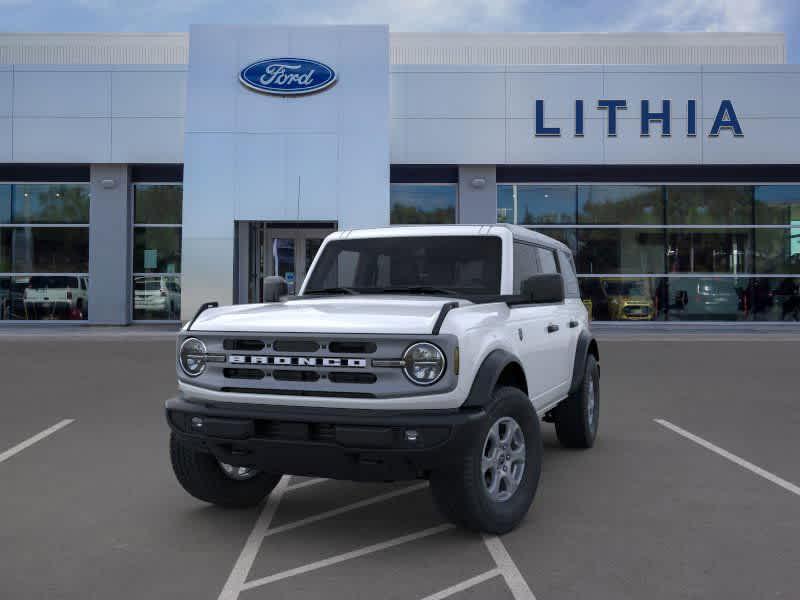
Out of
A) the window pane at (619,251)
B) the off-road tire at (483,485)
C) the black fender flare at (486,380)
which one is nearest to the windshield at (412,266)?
the black fender flare at (486,380)

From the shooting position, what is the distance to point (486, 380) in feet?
14.4

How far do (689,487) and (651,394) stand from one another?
200 inches

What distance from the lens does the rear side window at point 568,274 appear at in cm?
711

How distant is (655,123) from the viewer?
22500 millimetres

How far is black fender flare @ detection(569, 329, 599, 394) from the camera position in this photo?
6.61 m

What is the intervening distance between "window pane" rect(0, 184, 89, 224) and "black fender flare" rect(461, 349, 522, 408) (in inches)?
861

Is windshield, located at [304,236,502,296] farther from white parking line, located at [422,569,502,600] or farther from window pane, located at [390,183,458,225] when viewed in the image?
window pane, located at [390,183,458,225]

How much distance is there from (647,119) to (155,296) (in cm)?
1504

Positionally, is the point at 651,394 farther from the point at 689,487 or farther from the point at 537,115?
the point at 537,115

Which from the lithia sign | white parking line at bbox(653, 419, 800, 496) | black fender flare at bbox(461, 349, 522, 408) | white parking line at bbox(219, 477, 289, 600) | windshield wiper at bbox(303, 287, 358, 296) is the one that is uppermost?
the lithia sign

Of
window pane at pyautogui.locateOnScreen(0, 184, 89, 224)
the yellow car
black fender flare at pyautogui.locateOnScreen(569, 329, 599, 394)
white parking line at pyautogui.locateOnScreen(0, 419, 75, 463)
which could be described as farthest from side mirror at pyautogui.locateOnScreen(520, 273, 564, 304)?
window pane at pyautogui.locateOnScreen(0, 184, 89, 224)

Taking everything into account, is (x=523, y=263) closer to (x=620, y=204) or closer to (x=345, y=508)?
(x=345, y=508)

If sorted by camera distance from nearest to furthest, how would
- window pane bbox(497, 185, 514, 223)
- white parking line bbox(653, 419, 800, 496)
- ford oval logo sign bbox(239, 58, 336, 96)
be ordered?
1. white parking line bbox(653, 419, 800, 496)
2. ford oval logo sign bbox(239, 58, 336, 96)
3. window pane bbox(497, 185, 514, 223)

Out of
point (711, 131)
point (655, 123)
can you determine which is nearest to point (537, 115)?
point (655, 123)
